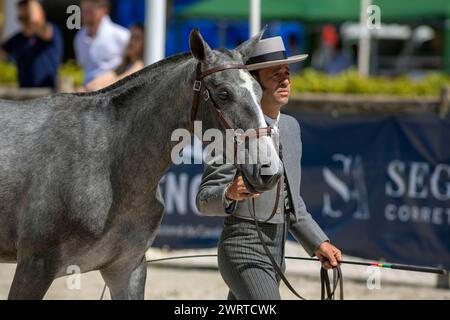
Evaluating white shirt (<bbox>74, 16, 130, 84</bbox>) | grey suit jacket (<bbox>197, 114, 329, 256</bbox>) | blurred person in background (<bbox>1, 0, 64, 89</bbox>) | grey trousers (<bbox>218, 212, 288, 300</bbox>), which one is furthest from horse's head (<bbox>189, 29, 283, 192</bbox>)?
blurred person in background (<bbox>1, 0, 64, 89</bbox>)

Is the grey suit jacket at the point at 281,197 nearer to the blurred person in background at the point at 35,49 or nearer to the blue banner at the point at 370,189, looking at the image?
the blue banner at the point at 370,189

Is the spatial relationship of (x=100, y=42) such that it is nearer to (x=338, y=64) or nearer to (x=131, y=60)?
(x=131, y=60)

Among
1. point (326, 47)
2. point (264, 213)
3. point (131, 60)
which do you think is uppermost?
point (326, 47)

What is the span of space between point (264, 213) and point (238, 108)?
0.74 metres

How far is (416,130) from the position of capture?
8727mm

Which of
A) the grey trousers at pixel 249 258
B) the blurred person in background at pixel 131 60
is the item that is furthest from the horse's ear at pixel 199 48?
the blurred person in background at pixel 131 60

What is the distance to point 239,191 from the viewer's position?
13.8 ft

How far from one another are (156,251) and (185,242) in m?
0.32

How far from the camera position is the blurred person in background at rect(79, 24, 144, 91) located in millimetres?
9133

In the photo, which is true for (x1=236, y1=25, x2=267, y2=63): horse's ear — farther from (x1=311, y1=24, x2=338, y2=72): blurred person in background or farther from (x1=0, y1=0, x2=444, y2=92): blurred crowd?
(x1=311, y1=24, x2=338, y2=72): blurred person in background

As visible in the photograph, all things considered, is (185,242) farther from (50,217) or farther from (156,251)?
(50,217)

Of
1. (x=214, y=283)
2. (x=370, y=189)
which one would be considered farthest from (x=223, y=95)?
(x=370, y=189)

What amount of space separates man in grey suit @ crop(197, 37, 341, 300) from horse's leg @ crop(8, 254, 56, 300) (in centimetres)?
81
